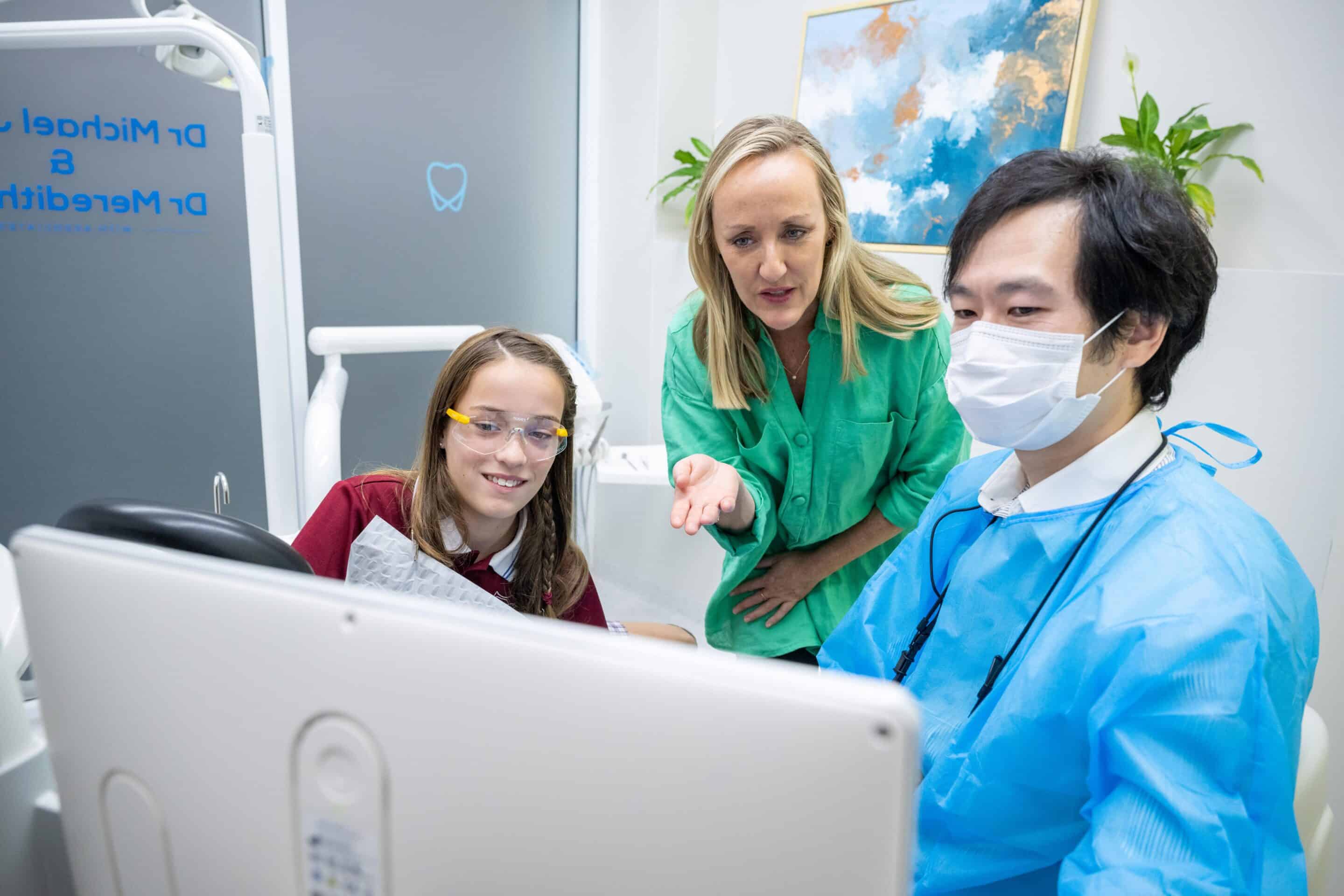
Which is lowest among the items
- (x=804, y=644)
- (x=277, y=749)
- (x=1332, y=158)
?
(x=804, y=644)

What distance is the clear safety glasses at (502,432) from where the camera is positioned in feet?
4.23

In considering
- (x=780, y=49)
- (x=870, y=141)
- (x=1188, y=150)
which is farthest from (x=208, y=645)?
(x=780, y=49)

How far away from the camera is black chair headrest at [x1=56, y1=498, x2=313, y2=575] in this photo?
60 cm

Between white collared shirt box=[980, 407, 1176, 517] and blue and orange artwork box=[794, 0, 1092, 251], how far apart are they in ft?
4.42

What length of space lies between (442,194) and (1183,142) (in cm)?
223

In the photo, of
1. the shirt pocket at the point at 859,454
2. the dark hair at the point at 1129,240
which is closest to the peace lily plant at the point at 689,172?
the shirt pocket at the point at 859,454

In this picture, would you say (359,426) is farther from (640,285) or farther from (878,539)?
(878,539)

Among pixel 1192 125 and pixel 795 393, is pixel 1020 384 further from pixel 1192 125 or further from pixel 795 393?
pixel 1192 125

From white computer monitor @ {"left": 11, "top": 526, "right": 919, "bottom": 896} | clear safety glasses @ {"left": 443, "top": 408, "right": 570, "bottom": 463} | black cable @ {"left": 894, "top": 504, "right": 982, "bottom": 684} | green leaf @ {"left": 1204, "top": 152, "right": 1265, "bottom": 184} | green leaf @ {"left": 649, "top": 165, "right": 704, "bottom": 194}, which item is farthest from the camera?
green leaf @ {"left": 649, "top": 165, "right": 704, "bottom": 194}

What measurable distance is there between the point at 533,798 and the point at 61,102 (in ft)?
8.23

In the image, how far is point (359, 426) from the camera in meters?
2.92

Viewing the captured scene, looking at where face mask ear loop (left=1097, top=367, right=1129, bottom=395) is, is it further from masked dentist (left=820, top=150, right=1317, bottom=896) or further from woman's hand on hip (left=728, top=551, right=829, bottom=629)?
woman's hand on hip (left=728, top=551, right=829, bottom=629)

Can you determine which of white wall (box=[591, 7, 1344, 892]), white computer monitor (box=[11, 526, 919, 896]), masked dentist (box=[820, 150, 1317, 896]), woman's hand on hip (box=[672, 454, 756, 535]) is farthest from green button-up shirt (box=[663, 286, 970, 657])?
white computer monitor (box=[11, 526, 919, 896])

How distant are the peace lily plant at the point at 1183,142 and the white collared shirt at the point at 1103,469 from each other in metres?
1.03
